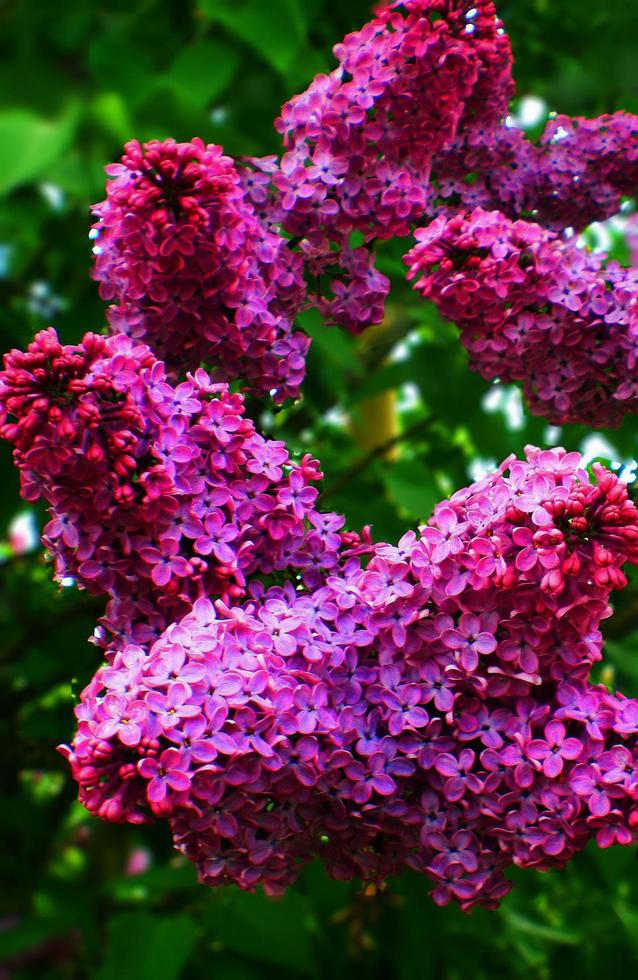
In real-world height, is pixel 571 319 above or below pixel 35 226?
below

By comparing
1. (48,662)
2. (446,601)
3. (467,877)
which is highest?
(48,662)

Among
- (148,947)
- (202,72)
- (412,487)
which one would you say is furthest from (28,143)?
(148,947)

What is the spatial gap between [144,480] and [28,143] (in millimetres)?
1157

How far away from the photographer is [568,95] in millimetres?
1703

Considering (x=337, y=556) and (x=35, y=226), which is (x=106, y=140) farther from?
(x=337, y=556)

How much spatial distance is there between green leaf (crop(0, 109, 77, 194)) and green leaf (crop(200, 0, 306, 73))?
11.3 inches

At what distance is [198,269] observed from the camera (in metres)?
0.87

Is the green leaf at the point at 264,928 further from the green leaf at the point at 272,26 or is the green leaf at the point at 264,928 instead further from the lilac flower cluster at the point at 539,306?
the green leaf at the point at 272,26

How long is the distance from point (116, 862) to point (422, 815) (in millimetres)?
1528

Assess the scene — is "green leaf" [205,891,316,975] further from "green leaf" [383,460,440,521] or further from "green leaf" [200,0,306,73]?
"green leaf" [200,0,306,73]

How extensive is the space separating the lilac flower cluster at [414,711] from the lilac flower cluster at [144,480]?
37 mm

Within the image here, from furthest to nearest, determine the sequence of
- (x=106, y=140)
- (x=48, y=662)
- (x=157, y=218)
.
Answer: (x=106, y=140)
(x=48, y=662)
(x=157, y=218)

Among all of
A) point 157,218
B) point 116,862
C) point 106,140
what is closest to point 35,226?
point 106,140

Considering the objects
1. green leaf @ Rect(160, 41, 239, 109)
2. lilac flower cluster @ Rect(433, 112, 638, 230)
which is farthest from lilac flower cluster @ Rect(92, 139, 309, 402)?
green leaf @ Rect(160, 41, 239, 109)
